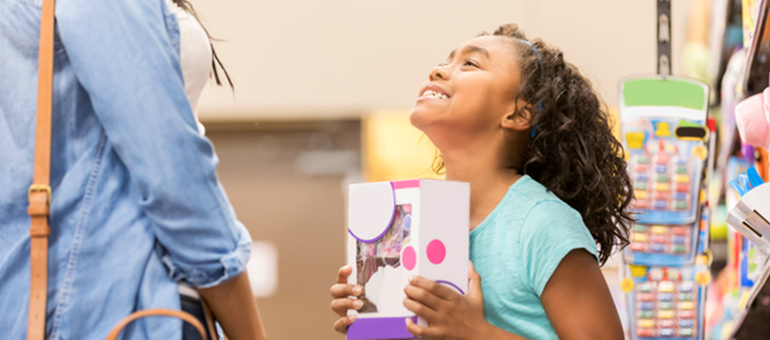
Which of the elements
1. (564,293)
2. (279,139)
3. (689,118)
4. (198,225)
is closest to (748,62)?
(689,118)

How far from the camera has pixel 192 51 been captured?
899mm

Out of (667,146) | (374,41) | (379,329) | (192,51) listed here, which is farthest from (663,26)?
(374,41)

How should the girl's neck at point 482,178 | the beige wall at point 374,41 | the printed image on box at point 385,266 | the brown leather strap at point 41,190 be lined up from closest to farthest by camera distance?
1. the brown leather strap at point 41,190
2. the printed image on box at point 385,266
3. the girl's neck at point 482,178
4. the beige wall at point 374,41

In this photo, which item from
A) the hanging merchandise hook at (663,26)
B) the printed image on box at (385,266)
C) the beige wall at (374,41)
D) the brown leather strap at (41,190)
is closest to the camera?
the brown leather strap at (41,190)

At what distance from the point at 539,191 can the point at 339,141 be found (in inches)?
104

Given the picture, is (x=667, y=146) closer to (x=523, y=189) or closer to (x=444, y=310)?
(x=523, y=189)

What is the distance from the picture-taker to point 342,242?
12.6 feet

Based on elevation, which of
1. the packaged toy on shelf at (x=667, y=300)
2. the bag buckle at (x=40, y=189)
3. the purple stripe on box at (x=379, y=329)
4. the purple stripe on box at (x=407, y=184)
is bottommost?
the packaged toy on shelf at (x=667, y=300)

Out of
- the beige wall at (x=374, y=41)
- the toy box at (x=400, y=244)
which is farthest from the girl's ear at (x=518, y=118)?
the beige wall at (x=374, y=41)

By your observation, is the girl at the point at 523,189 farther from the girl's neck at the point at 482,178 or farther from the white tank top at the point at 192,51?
the white tank top at the point at 192,51

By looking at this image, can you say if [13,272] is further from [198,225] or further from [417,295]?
[417,295]

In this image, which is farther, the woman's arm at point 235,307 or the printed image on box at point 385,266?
the printed image on box at point 385,266

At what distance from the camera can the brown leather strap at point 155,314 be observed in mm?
782

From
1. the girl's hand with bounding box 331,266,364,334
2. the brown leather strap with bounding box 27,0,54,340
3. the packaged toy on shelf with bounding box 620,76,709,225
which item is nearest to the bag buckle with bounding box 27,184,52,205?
the brown leather strap with bounding box 27,0,54,340
